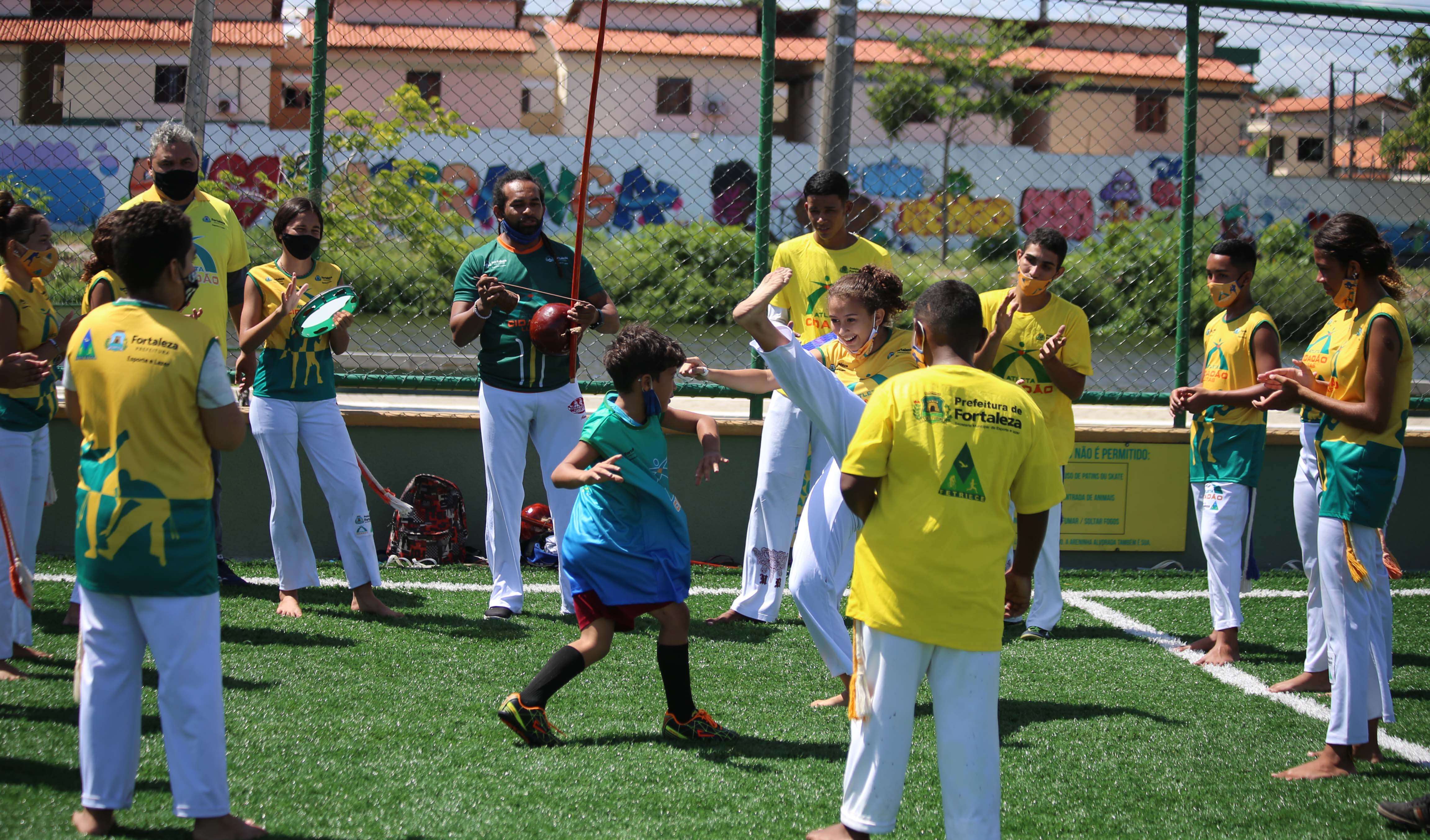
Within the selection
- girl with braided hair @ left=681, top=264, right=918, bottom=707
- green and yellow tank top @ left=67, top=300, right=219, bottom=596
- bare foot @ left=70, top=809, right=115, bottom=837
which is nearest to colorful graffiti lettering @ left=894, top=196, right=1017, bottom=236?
girl with braided hair @ left=681, top=264, right=918, bottom=707

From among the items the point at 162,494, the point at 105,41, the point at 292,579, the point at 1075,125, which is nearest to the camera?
the point at 162,494

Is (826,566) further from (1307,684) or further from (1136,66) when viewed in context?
(1136,66)

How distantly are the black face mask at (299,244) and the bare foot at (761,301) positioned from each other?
3.02 meters

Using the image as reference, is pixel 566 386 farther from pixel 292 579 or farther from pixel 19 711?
pixel 19 711

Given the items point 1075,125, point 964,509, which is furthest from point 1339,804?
point 1075,125

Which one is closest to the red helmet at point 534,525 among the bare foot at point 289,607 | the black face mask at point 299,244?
the bare foot at point 289,607

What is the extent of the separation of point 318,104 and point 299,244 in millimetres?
1779

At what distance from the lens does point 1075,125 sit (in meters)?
24.9

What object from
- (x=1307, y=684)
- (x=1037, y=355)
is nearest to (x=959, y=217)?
(x=1037, y=355)

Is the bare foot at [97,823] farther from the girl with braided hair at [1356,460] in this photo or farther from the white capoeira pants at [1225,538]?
the white capoeira pants at [1225,538]

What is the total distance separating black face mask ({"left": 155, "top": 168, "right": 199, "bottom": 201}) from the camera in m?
4.96

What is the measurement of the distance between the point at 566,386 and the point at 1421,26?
21.3ft

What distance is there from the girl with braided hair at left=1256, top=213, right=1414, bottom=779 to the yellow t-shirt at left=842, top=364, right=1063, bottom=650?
1639mm

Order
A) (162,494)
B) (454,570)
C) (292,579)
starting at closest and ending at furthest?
1. (162,494)
2. (292,579)
3. (454,570)
